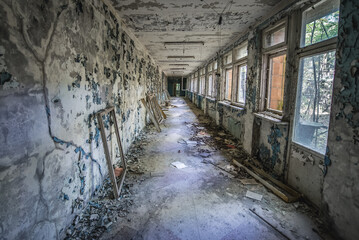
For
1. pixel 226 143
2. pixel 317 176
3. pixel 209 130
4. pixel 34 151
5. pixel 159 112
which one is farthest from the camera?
pixel 159 112

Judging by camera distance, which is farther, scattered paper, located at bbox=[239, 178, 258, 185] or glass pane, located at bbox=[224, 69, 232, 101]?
glass pane, located at bbox=[224, 69, 232, 101]

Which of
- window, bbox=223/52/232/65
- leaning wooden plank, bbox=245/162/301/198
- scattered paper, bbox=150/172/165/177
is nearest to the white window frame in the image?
leaning wooden plank, bbox=245/162/301/198

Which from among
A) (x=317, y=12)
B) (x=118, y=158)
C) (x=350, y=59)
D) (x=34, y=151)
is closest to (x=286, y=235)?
(x=350, y=59)

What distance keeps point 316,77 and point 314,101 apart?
32cm

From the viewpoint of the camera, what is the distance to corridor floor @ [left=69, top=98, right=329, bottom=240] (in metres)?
2.01

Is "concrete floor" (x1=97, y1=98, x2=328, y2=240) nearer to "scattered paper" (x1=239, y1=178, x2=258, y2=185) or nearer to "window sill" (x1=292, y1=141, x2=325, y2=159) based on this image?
"scattered paper" (x1=239, y1=178, x2=258, y2=185)

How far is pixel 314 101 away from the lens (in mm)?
2518

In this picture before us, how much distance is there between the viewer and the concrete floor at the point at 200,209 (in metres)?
2.00

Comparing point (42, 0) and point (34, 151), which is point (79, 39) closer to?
point (42, 0)

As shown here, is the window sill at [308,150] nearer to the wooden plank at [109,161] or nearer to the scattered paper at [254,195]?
the scattered paper at [254,195]

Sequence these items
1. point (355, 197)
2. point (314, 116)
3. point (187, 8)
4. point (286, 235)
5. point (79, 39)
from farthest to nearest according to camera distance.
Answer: point (187, 8)
point (314, 116)
point (79, 39)
point (286, 235)
point (355, 197)

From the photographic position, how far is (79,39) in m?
2.15

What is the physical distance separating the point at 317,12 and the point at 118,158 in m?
3.91

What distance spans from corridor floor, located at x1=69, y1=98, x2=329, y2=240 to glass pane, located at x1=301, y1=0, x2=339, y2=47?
216 centimetres
